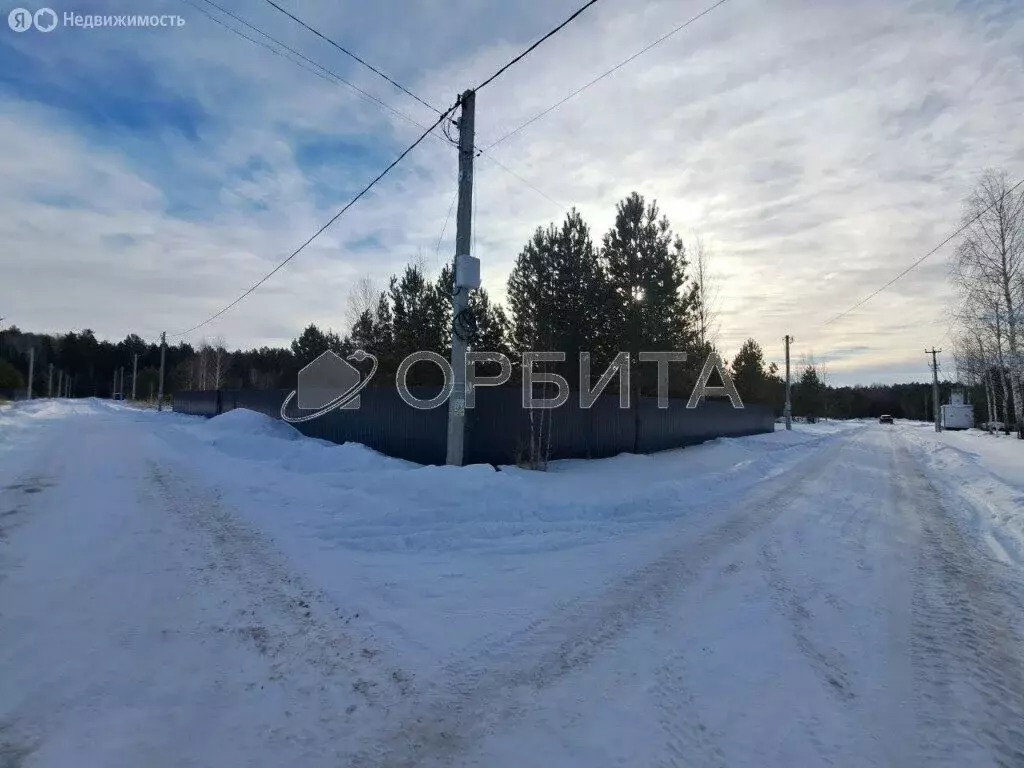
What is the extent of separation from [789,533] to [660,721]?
16.4 ft

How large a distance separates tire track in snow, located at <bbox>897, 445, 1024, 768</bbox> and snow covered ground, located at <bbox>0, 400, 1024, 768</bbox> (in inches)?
0.7

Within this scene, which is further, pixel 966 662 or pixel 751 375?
pixel 751 375

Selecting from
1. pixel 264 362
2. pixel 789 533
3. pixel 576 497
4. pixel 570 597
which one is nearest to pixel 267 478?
pixel 576 497

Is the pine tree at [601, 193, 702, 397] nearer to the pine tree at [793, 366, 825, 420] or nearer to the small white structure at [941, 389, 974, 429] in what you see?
the small white structure at [941, 389, 974, 429]

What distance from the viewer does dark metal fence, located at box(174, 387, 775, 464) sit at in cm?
1167

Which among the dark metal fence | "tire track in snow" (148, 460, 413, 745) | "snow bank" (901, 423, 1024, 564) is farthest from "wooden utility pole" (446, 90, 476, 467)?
"snow bank" (901, 423, 1024, 564)

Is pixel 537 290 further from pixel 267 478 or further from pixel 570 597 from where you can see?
pixel 570 597

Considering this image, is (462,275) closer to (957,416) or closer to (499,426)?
(499,426)

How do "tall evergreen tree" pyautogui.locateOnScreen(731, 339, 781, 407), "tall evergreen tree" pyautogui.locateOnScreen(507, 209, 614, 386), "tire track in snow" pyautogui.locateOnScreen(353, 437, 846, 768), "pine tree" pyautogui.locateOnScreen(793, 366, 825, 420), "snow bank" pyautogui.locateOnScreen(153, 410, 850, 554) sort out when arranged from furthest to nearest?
"pine tree" pyautogui.locateOnScreen(793, 366, 825, 420), "tall evergreen tree" pyautogui.locateOnScreen(731, 339, 781, 407), "tall evergreen tree" pyautogui.locateOnScreen(507, 209, 614, 386), "snow bank" pyautogui.locateOnScreen(153, 410, 850, 554), "tire track in snow" pyautogui.locateOnScreen(353, 437, 846, 768)

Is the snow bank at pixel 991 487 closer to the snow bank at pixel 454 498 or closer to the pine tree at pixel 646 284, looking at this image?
the snow bank at pixel 454 498

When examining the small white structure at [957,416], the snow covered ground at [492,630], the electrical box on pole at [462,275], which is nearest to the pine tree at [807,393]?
the small white structure at [957,416]

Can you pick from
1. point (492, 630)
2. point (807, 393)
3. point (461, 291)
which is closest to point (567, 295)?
point (461, 291)

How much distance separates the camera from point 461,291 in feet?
31.4

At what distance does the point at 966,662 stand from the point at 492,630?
3124mm
